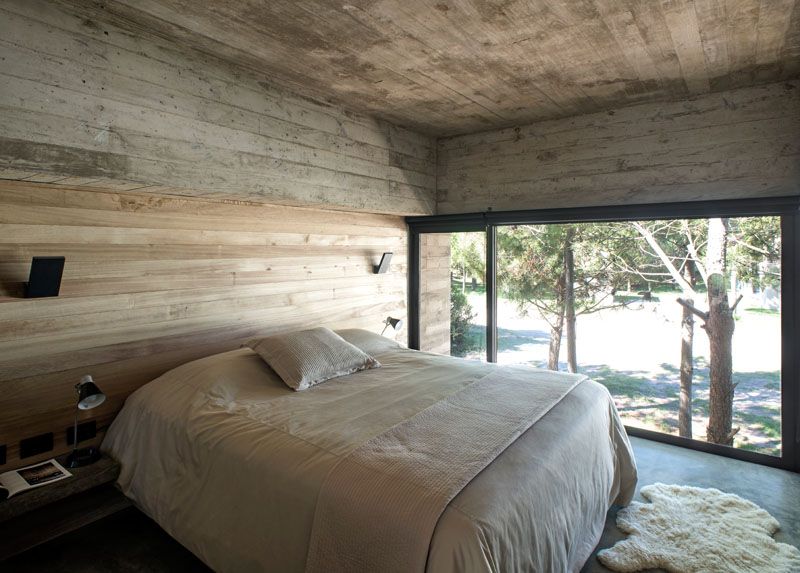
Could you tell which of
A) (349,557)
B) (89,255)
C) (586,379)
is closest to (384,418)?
(349,557)

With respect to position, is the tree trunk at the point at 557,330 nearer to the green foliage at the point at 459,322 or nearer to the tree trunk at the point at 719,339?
the green foliage at the point at 459,322

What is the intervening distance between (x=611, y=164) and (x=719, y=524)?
244 cm

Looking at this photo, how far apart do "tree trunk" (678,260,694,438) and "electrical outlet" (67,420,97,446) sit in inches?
152

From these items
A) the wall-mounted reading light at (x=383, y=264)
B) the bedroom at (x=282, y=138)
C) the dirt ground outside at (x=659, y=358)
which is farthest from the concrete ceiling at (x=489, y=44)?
the dirt ground outside at (x=659, y=358)

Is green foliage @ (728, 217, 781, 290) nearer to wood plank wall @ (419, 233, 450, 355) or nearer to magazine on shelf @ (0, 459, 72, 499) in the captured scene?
wood plank wall @ (419, 233, 450, 355)

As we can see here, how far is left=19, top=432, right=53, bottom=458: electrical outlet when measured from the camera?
2.26 m

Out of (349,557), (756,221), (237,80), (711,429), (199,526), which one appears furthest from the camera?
(711,429)

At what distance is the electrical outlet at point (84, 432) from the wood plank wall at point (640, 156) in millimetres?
3197

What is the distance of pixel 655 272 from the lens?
3.54 m

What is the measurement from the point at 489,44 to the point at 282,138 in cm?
135

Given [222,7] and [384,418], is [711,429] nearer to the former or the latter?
[384,418]

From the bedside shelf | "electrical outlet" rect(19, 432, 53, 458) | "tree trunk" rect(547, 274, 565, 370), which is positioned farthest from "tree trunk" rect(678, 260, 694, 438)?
"electrical outlet" rect(19, 432, 53, 458)

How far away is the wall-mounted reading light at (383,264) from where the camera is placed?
4.21 meters

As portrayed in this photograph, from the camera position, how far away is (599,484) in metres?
2.20
